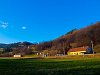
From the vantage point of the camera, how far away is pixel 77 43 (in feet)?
614

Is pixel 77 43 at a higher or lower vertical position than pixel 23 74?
higher

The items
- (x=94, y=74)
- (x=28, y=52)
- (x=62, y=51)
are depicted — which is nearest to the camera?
(x=94, y=74)

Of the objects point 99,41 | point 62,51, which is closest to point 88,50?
point 62,51

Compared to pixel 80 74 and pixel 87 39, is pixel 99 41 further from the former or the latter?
pixel 80 74

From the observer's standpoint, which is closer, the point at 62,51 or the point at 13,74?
the point at 13,74

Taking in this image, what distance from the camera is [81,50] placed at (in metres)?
147

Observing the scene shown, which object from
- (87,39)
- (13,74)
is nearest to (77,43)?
(87,39)

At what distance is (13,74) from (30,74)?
1.36 metres

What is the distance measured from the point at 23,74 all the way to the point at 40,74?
4.61ft

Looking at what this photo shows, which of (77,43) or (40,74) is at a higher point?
(77,43)

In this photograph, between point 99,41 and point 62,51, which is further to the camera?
point 99,41

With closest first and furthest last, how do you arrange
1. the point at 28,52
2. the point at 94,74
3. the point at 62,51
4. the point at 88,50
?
the point at 94,74 → the point at 88,50 → the point at 62,51 → the point at 28,52

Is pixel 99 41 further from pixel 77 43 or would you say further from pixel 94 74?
pixel 94 74

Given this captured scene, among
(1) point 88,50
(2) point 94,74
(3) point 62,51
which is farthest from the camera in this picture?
(3) point 62,51
